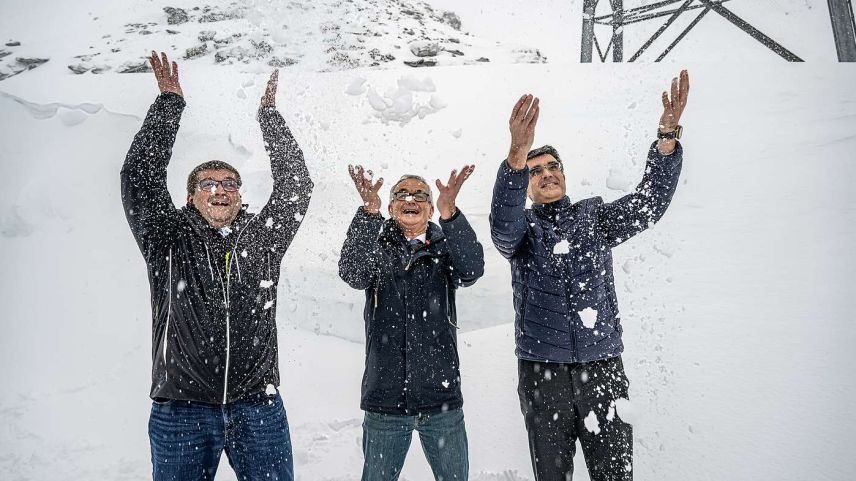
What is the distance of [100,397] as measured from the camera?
386 cm

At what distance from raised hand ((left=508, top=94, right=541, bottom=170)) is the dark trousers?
89cm

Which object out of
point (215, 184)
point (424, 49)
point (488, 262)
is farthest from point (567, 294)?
point (424, 49)

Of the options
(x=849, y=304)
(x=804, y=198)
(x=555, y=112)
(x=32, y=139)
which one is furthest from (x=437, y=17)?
(x=849, y=304)

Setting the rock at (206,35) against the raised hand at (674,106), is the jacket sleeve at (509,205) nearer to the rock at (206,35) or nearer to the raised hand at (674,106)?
the raised hand at (674,106)

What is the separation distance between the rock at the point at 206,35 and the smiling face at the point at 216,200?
45.4 ft

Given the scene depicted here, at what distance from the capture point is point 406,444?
2.13 m

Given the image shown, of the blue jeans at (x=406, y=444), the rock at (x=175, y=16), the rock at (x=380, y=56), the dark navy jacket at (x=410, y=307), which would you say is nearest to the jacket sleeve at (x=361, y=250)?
the dark navy jacket at (x=410, y=307)

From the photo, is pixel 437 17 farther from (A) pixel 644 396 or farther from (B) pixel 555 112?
(A) pixel 644 396

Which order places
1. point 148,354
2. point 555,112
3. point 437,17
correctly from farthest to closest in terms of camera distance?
point 437,17 → point 555,112 → point 148,354

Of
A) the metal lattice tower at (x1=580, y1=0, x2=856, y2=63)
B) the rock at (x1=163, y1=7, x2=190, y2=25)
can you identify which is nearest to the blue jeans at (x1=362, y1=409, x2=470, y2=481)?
the metal lattice tower at (x1=580, y1=0, x2=856, y2=63)

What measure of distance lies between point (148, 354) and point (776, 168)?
20.9 ft

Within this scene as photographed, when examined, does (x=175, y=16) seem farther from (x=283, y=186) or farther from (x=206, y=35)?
(x=283, y=186)

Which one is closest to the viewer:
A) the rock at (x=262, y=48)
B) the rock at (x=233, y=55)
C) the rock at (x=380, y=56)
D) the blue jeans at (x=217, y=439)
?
the blue jeans at (x=217, y=439)

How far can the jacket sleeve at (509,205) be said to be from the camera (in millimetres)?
2023
